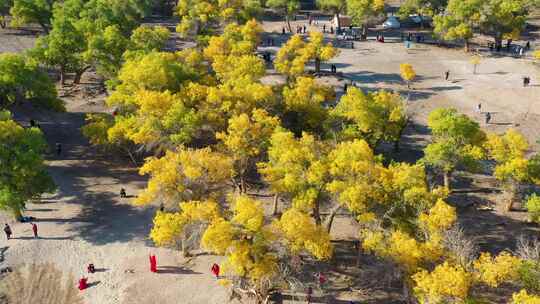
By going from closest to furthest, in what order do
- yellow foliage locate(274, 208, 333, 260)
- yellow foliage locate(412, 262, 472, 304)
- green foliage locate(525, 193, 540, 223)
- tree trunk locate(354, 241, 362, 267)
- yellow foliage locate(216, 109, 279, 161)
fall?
yellow foliage locate(412, 262, 472, 304) < yellow foliage locate(274, 208, 333, 260) < tree trunk locate(354, 241, 362, 267) < green foliage locate(525, 193, 540, 223) < yellow foliage locate(216, 109, 279, 161)

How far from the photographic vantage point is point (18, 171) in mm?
33281

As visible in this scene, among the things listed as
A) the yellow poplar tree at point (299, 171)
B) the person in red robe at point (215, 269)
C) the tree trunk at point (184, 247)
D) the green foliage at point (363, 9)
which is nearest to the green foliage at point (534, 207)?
Result: the yellow poplar tree at point (299, 171)

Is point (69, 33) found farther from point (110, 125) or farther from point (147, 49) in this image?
point (110, 125)

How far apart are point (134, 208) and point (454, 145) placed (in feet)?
81.4

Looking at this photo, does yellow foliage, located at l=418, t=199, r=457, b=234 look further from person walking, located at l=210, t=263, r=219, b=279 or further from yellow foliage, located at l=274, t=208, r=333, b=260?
person walking, located at l=210, t=263, r=219, b=279

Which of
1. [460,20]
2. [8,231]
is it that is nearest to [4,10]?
[8,231]

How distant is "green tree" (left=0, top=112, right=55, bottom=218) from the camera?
32.7 m

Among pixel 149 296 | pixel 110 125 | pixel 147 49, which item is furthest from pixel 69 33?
pixel 149 296

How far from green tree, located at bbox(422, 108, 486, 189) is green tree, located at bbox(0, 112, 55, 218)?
28.0 meters

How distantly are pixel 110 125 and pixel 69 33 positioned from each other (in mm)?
17126

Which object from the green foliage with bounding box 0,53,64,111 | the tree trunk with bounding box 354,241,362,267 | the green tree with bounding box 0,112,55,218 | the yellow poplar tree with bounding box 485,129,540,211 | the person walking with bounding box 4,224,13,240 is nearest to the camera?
the tree trunk with bounding box 354,241,362,267

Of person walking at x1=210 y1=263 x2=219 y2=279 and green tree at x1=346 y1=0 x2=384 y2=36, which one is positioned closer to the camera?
person walking at x1=210 y1=263 x2=219 y2=279

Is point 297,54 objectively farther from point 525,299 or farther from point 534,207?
point 525,299

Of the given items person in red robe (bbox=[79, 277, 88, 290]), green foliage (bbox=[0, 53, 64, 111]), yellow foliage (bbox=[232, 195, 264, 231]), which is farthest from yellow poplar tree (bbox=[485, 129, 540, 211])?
green foliage (bbox=[0, 53, 64, 111])
